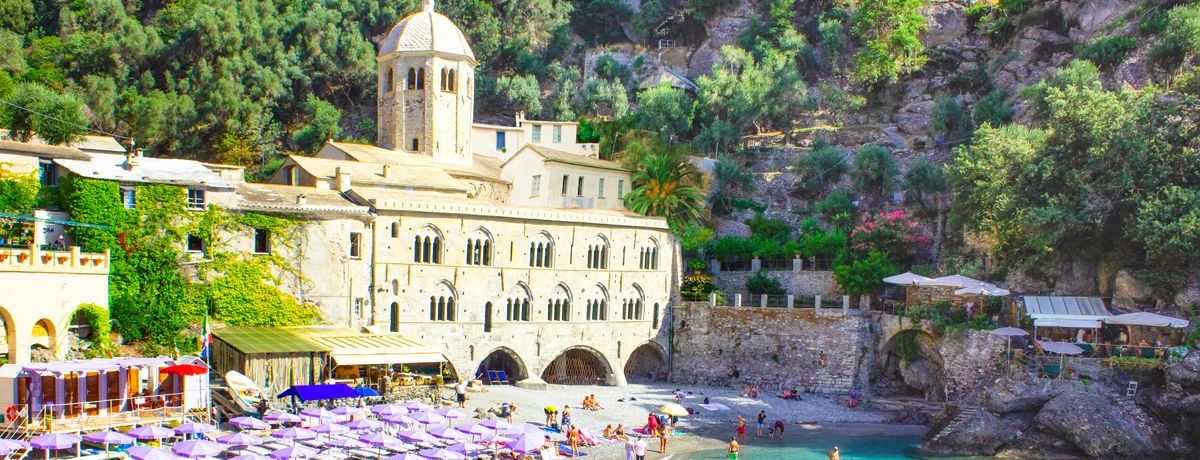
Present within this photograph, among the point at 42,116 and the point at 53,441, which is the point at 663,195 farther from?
the point at 53,441

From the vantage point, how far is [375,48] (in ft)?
243

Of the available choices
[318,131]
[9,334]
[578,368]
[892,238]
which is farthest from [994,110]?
[9,334]

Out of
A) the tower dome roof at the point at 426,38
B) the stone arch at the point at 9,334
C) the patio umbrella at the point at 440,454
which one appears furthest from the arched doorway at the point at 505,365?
the stone arch at the point at 9,334

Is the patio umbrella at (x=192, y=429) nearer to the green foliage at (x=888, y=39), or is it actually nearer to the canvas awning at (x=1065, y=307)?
the canvas awning at (x=1065, y=307)

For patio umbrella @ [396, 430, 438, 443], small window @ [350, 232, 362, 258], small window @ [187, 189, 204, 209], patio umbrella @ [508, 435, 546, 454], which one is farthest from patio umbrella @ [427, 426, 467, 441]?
small window @ [187, 189, 204, 209]

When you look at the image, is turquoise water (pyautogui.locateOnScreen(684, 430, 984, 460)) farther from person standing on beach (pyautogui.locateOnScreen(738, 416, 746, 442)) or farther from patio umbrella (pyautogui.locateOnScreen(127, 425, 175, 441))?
patio umbrella (pyautogui.locateOnScreen(127, 425, 175, 441))

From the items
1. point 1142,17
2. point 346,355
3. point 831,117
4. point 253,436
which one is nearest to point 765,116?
point 831,117

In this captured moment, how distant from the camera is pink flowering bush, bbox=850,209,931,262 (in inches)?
2021

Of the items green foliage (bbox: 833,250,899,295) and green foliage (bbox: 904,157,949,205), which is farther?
green foliage (bbox: 904,157,949,205)

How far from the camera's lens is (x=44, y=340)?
112 feet

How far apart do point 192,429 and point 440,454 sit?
6.46m

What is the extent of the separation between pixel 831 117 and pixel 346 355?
38.2m

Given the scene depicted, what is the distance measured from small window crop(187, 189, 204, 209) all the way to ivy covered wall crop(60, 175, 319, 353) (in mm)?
312

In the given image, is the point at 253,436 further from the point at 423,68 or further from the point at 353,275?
the point at 423,68
